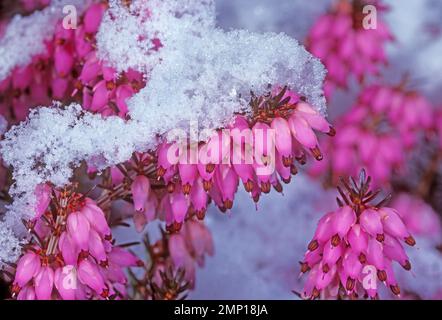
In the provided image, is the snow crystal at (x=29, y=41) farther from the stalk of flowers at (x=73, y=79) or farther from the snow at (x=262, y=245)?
the snow at (x=262, y=245)

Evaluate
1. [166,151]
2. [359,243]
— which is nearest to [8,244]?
[166,151]

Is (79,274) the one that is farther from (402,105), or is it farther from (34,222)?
(402,105)

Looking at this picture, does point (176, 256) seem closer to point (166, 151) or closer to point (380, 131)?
point (166, 151)

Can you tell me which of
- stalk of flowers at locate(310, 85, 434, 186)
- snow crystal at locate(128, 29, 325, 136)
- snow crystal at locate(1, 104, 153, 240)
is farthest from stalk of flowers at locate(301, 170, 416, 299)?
stalk of flowers at locate(310, 85, 434, 186)

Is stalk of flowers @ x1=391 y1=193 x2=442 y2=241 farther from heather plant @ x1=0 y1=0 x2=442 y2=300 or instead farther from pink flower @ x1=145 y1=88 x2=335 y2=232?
pink flower @ x1=145 y1=88 x2=335 y2=232

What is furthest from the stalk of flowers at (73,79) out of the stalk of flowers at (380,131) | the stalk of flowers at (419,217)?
the stalk of flowers at (419,217)
